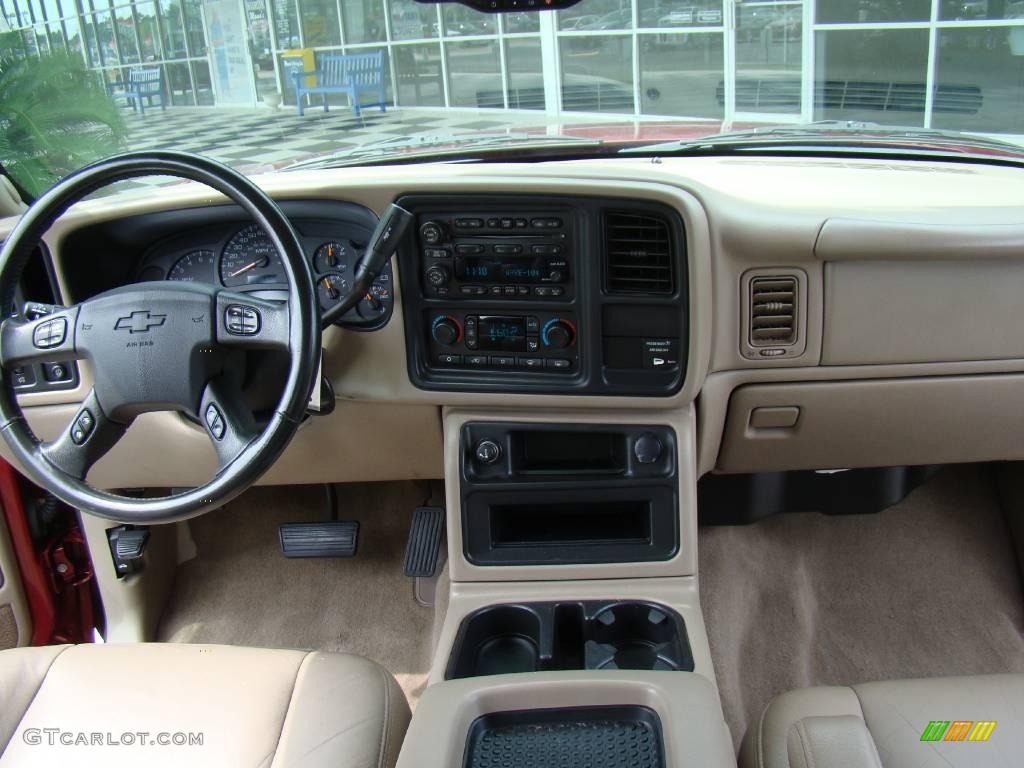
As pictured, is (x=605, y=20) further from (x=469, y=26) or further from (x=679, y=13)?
(x=469, y=26)

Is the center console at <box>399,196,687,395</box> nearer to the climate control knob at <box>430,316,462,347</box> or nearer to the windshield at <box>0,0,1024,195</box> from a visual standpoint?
the climate control knob at <box>430,316,462,347</box>

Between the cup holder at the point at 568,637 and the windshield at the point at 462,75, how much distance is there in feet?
3.71

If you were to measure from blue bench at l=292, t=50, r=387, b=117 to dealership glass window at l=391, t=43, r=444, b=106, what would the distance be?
0.57 ft

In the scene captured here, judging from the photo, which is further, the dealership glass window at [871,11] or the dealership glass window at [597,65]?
the dealership glass window at [597,65]

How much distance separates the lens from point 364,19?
6.68m

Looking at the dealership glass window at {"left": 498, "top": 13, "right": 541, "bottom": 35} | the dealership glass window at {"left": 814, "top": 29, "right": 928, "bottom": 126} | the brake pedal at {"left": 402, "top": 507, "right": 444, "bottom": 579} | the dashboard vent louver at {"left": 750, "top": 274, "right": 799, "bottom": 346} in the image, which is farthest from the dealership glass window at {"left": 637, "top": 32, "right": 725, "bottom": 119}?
the dashboard vent louver at {"left": 750, "top": 274, "right": 799, "bottom": 346}

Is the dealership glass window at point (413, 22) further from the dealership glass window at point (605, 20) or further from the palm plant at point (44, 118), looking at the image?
the palm plant at point (44, 118)

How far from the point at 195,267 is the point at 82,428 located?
0.55 m

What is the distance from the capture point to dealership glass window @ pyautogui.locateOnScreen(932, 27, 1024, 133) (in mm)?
6348

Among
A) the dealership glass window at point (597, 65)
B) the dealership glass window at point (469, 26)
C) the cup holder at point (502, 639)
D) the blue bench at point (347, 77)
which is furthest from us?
the dealership glass window at point (469, 26)

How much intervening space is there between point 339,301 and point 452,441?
0.44 m

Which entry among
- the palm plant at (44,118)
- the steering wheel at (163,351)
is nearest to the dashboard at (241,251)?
the palm plant at (44,118)

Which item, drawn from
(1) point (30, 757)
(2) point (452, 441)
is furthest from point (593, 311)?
(1) point (30, 757)

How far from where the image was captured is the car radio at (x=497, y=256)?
1.81 metres
